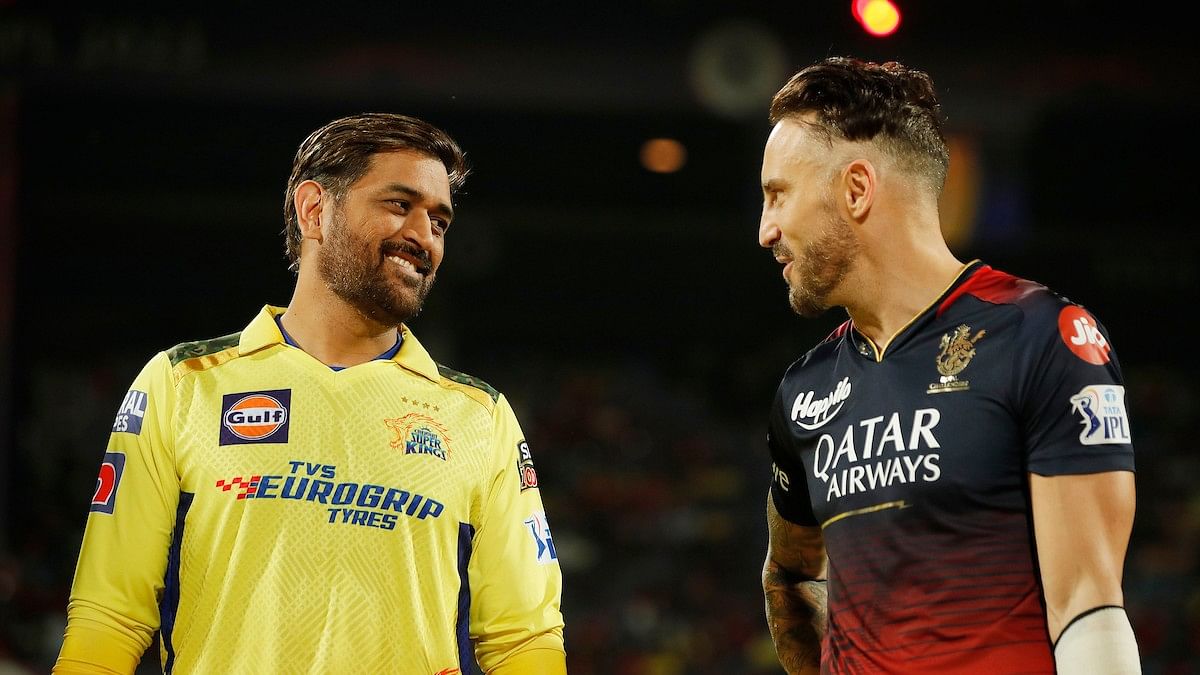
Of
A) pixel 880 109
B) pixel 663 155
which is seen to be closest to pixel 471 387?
pixel 880 109

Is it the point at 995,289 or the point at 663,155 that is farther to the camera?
the point at 663,155

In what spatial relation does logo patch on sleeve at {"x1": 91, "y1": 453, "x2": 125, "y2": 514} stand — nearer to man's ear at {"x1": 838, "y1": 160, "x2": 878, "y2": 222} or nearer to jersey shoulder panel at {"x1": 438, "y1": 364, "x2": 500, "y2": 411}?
jersey shoulder panel at {"x1": 438, "y1": 364, "x2": 500, "y2": 411}

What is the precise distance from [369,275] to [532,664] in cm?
89

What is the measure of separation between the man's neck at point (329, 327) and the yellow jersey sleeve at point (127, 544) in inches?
12.2

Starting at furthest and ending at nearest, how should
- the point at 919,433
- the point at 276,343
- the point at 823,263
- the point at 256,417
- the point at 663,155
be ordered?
the point at 663,155
the point at 276,343
the point at 256,417
the point at 823,263
the point at 919,433

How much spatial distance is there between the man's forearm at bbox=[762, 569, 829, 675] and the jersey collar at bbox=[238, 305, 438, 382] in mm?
889

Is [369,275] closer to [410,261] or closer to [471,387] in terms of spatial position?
[410,261]

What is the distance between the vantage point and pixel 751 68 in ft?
34.3

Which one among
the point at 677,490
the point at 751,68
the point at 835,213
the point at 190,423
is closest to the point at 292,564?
the point at 190,423

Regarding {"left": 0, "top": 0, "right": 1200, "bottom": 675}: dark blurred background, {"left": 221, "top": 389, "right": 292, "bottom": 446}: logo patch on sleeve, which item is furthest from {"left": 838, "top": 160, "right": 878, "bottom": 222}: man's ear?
{"left": 0, "top": 0, "right": 1200, "bottom": 675}: dark blurred background

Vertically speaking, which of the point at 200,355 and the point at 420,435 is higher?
the point at 200,355

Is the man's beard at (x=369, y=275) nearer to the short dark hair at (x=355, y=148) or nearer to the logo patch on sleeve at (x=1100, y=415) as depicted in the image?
the short dark hair at (x=355, y=148)

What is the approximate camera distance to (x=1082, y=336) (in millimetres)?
2357

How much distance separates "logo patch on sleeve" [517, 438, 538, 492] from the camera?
3.02m
